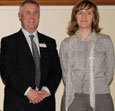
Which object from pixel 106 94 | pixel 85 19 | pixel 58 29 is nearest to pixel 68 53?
pixel 85 19

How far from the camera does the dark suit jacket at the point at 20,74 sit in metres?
2.66

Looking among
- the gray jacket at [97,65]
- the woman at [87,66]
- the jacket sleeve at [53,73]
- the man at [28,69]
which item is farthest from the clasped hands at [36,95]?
the gray jacket at [97,65]

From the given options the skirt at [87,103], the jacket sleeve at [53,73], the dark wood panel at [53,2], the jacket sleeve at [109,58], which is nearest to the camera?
the skirt at [87,103]

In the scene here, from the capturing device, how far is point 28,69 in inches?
108

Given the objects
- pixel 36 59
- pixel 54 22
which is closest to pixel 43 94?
pixel 36 59

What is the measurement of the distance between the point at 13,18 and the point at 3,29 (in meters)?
0.20

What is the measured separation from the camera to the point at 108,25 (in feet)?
11.8

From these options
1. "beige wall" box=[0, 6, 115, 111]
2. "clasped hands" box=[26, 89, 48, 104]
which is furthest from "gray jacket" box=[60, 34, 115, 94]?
"beige wall" box=[0, 6, 115, 111]

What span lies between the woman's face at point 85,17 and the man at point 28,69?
1.60 feet

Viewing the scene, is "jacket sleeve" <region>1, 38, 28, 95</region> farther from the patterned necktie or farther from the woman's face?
the woman's face

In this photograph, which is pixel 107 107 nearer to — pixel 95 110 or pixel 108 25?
pixel 95 110

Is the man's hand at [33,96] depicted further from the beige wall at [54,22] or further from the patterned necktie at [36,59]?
the beige wall at [54,22]

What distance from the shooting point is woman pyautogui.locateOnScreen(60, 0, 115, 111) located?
2629 mm

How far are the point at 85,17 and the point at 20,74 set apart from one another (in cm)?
91
